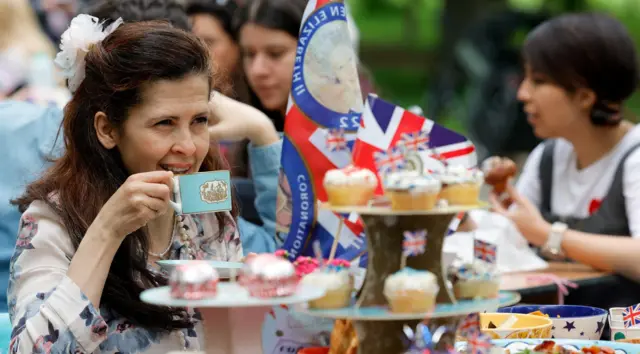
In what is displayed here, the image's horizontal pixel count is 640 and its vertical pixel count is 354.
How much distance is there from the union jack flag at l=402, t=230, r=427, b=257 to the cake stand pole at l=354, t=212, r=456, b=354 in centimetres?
2

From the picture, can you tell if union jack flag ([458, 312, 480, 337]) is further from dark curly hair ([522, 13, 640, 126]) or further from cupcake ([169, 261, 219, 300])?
dark curly hair ([522, 13, 640, 126])

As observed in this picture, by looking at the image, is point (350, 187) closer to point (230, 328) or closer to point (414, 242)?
point (414, 242)

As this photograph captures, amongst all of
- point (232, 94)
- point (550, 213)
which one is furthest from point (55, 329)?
point (550, 213)

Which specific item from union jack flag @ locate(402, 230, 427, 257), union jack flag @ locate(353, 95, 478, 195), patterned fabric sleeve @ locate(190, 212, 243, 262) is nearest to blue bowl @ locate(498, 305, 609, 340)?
union jack flag @ locate(353, 95, 478, 195)

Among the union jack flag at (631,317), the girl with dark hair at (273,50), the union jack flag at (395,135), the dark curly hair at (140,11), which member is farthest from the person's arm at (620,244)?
the union jack flag at (395,135)

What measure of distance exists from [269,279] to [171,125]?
69cm

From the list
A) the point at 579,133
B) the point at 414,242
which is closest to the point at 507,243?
the point at 579,133

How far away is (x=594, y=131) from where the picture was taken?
14.7 ft

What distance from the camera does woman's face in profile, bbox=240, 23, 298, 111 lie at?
14.1 ft

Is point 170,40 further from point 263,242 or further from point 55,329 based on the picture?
point 263,242

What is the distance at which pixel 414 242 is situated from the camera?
1917 mm

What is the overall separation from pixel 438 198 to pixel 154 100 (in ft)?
2.43

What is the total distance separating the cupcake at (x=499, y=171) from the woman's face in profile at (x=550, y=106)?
422 millimetres

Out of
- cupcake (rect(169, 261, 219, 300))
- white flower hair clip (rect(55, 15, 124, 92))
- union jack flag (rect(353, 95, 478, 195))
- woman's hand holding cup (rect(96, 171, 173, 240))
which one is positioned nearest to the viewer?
cupcake (rect(169, 261, 219, 300))
